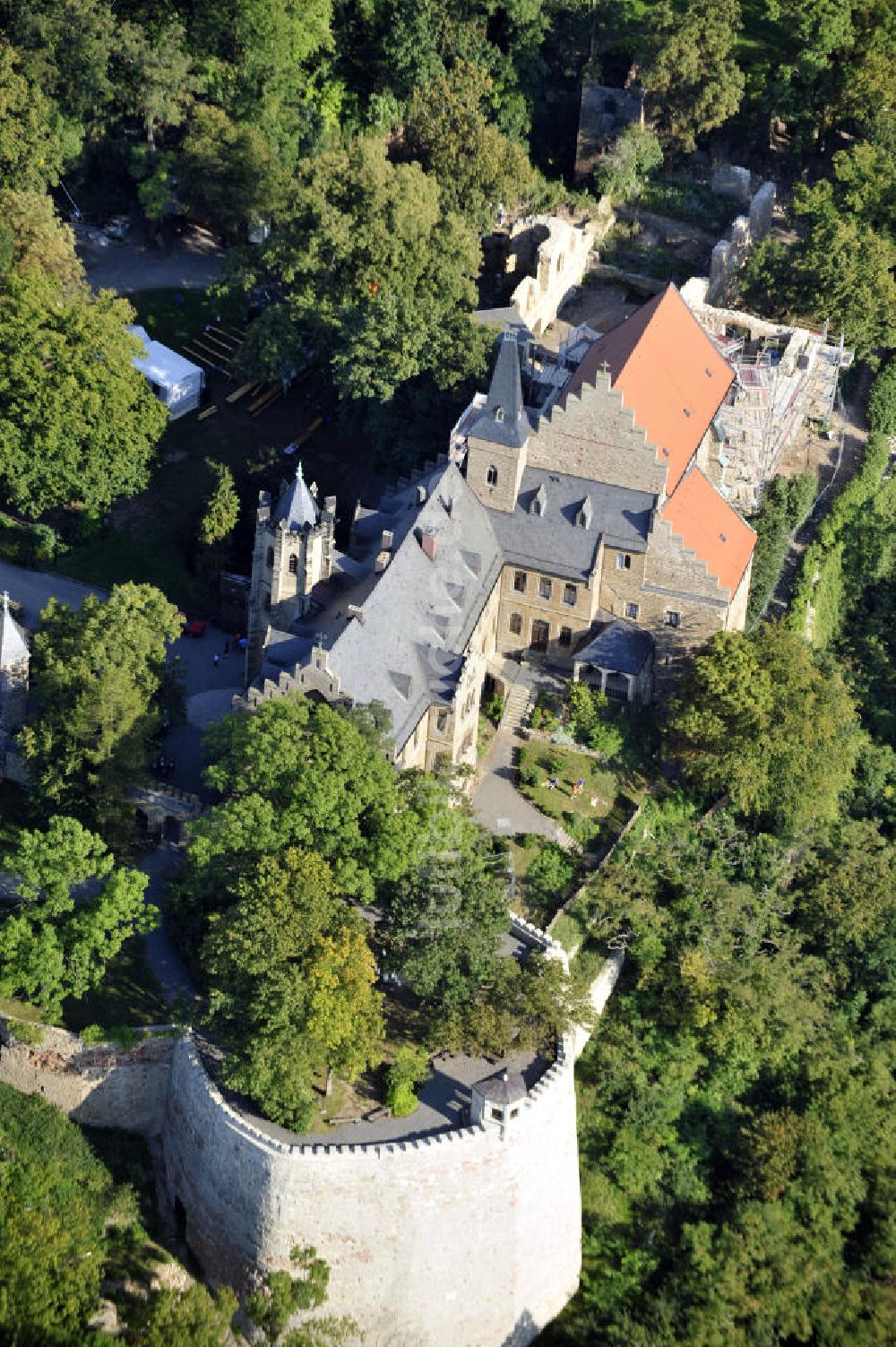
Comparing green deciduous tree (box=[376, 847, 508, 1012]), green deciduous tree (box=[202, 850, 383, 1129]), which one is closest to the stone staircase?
green deciduous tree (box=[376, 847, 508, 1012])

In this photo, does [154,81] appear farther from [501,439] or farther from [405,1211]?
[405,1211]

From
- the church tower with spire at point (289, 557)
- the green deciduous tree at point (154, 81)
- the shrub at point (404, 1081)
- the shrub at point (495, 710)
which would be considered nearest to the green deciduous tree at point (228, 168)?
the green deciduous tree at point (154, 81)

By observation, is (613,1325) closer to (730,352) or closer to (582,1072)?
(582,1072)

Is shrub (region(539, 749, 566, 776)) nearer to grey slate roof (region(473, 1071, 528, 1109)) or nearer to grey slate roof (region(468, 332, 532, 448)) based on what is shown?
grey slate roof (region(468, 332, 532, 448))

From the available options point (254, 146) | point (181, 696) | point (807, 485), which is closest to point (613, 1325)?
point (181, 696)

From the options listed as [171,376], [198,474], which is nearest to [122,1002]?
[198,474]

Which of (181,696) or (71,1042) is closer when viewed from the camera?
(71,1042)
